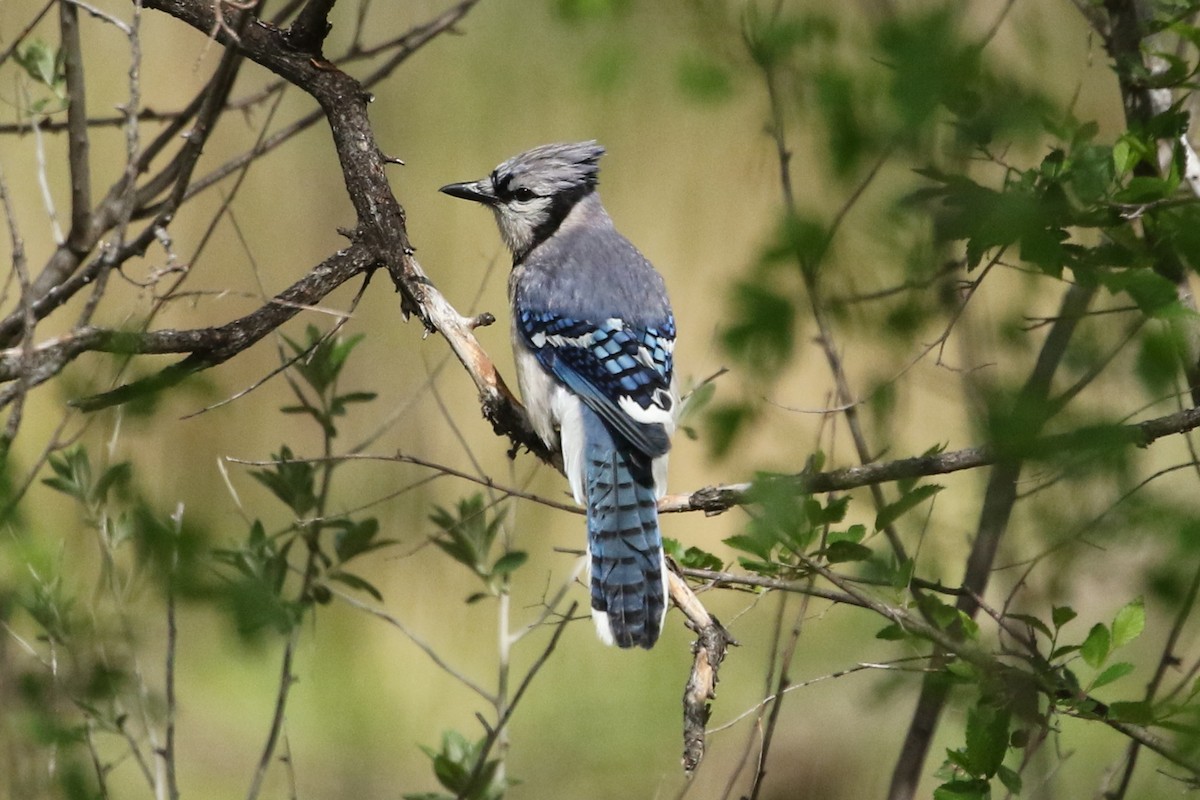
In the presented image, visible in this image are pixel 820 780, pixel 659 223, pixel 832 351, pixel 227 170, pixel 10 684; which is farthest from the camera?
pixel 659 223

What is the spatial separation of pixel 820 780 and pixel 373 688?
67.2 inches

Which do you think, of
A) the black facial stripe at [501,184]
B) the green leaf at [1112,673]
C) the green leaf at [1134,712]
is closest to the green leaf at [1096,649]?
the green leaf at [1112,673]

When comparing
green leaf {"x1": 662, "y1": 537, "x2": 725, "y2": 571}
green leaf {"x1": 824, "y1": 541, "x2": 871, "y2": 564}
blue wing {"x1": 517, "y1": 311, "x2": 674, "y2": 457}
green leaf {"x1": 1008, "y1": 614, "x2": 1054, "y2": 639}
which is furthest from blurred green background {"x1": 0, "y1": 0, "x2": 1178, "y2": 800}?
green leaf {"x1": 1008, "y1": 614, "x2": 1054, "y2": 639}

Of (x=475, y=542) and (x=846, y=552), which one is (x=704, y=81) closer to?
(x=846, y=552)

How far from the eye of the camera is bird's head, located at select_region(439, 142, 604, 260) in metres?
3.20

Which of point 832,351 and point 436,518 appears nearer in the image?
point 832,351

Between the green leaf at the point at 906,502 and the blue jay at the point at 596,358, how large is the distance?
59 cm

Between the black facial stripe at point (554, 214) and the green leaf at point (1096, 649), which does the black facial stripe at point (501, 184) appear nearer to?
the black facial stripe at point (554, 214)

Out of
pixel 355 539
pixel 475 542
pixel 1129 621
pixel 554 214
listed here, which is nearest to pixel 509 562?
pixel 475 542

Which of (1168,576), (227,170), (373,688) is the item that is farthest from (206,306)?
(1168,576)

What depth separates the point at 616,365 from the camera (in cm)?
273

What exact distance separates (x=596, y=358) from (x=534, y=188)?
0.66 m

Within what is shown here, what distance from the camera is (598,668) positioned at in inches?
193

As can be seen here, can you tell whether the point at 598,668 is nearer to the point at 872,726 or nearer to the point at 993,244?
the point at 872,726
